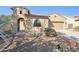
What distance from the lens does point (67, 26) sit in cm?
324

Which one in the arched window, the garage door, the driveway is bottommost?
the driveway

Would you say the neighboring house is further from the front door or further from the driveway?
the driveway

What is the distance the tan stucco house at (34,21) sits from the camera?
3.18m

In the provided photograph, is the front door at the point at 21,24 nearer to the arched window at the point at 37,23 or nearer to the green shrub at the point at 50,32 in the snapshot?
the arched window at the point at 37,23

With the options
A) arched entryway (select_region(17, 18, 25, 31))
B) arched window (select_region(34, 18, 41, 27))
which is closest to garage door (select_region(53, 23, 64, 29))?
arched window (select_region(34, 18, 41, 27))

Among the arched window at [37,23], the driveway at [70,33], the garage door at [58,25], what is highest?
the arched window at [37,23]

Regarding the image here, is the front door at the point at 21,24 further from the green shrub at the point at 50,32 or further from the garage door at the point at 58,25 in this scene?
the garage door at the point at 58,25

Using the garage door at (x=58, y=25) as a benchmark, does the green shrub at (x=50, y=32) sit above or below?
below

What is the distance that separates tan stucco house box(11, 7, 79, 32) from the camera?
3182mm

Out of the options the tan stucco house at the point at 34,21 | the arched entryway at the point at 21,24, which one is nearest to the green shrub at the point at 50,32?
the tan stucco house at the point at 34,21

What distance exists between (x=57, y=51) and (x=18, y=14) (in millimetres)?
892

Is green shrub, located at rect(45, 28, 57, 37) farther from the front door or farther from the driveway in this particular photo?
the front door

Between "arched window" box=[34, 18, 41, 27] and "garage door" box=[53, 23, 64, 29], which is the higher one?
"arched window" box=[34, 18, 41, 27]

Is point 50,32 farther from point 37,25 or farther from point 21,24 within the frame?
point 21,24
